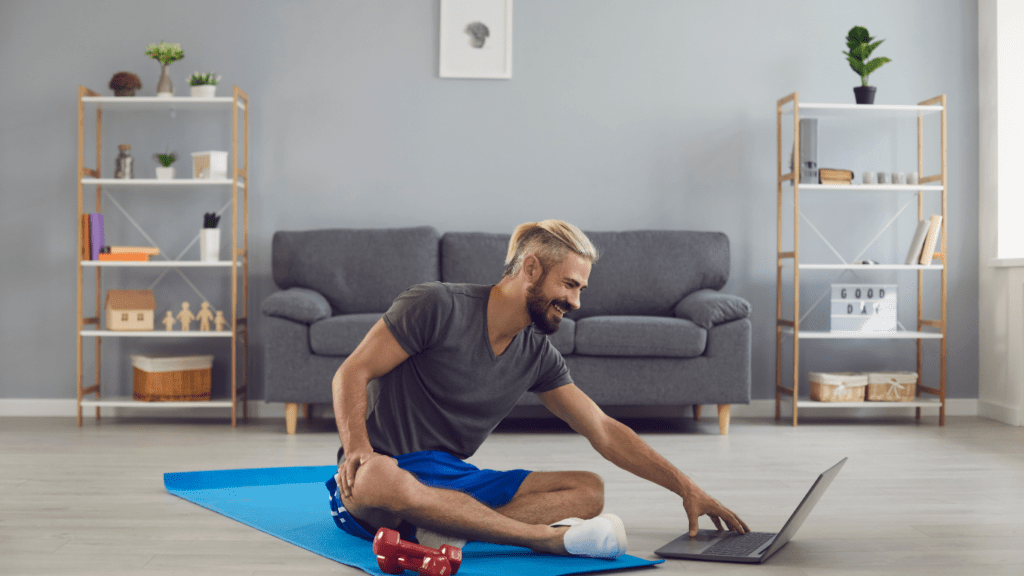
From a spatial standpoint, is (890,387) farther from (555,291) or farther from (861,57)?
(555,291)

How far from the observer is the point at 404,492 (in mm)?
1697

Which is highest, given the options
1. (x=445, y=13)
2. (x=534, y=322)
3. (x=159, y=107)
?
(x=445, y=13)

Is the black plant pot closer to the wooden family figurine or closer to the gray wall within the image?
the gray wall

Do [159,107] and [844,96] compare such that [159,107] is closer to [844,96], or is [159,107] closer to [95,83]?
[95,83]

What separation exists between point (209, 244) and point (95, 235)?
1.67ft

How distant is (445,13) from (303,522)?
2.92m

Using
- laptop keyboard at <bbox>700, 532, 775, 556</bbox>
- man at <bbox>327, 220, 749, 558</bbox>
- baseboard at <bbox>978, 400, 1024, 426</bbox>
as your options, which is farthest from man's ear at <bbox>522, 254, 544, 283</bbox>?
baseboard at <bbox>978, 400, 1024, 426</bbox>

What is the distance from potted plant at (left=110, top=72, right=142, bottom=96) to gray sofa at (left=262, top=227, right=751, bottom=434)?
3.09 feet

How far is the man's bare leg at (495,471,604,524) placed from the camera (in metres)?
1.89

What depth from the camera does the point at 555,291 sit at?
180cm

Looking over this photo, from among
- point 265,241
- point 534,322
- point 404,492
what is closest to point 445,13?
point 265,241

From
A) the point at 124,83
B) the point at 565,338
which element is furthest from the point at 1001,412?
the point at 124,83

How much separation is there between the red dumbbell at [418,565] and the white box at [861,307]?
9.65 ft

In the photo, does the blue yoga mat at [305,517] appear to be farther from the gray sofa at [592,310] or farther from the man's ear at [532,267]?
the gray sofa at [592,310]
